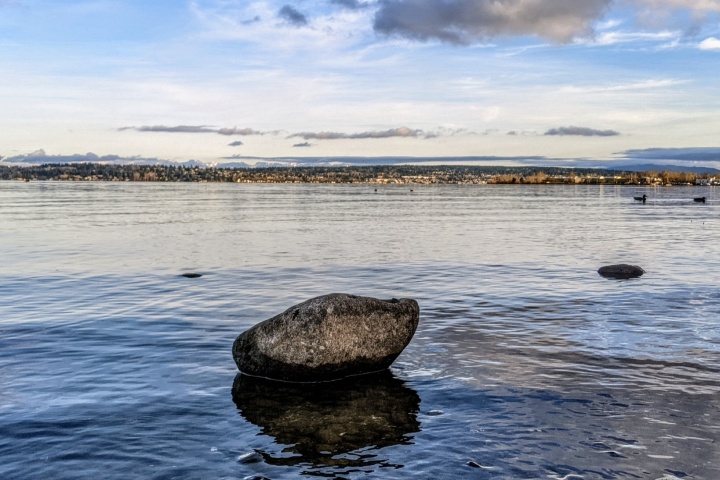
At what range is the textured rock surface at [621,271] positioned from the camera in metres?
32.7

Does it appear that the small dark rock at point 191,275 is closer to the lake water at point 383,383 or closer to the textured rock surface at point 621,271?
the lake water at point 383,383

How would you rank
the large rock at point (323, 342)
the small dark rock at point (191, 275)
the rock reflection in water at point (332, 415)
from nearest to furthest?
the rock reflection in water at point (332, 415)
the large rock at point (323, 342)
the small dark rock at point (191, 275)

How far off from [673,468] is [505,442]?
2.70 m

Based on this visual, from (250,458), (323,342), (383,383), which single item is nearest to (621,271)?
(383,383)

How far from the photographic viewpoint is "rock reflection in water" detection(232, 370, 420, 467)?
38.9ft

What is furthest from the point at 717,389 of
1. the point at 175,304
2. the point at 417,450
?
the point at 175,304

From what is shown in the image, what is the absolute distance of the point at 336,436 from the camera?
496 inches

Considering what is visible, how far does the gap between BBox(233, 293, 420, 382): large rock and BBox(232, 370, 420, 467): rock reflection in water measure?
0.28 metres

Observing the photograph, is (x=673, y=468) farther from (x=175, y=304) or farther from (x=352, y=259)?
(x=352, y=259)

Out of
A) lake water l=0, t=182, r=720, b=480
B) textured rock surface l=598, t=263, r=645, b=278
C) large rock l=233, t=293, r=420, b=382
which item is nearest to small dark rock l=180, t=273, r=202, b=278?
lake water l=0, t=182, r=720, b=480

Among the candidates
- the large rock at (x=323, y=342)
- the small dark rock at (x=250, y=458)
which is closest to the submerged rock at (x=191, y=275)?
the large rock at (x=323, y=342)

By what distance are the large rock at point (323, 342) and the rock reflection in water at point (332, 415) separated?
28cm

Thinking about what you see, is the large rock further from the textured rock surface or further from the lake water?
the textured rock surface

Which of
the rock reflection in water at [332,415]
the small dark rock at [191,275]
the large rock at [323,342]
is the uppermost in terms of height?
the large rock at [323,342]
